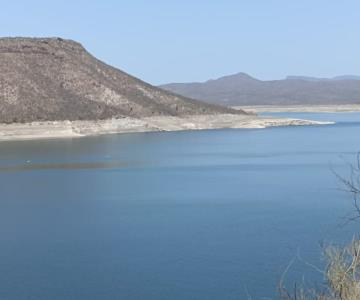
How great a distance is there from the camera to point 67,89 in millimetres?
70062

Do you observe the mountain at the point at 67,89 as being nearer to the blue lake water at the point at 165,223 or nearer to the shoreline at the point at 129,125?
the shoreline at the point at 129,125

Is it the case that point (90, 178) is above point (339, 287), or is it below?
below

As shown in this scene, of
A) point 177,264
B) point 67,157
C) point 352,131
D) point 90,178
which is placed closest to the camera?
point 177,264

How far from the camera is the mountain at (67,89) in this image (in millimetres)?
63844

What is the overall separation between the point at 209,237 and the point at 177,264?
9.12ft

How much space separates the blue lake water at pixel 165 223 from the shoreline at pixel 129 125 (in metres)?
16.8

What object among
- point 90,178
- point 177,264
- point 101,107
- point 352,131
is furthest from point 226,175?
point 101,107

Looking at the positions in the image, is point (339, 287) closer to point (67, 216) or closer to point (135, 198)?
point (67, 216)

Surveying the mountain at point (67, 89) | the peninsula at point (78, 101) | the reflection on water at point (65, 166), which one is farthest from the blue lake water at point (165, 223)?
the mountain at point (67, 89)

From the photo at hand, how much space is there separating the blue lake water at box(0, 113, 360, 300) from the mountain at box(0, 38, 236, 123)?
23.1m

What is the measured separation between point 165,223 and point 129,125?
45.6m


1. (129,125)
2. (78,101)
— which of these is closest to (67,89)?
(78,101)

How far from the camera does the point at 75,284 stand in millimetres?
13625

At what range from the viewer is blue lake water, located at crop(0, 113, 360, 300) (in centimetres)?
1354
